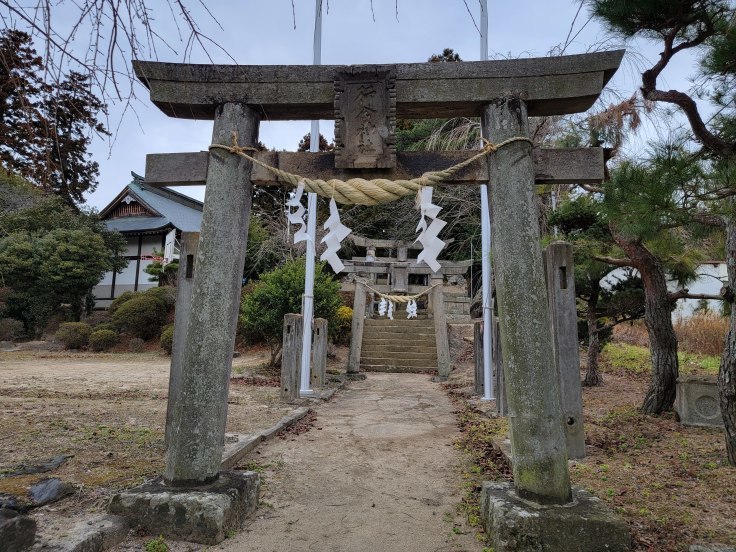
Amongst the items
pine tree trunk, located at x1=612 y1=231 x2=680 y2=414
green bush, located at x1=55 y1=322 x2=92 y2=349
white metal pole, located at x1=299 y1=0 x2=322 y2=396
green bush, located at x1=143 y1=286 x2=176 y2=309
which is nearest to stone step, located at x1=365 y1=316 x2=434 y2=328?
white metal pole, located at x1=299 y1=0 x2=322 y2=396

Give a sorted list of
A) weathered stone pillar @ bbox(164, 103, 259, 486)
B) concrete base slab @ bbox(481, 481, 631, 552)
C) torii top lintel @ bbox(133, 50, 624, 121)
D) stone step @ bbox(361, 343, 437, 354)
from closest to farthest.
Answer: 1. concrete base slab @ bbox(481, 481, 631, 552)
2. weathered stone pillar @ bbox(164, 103, 259, 486)
3. torii top lintel @ bbox(133, 50, 624, 121)
4. stone step @ bbox(361, 343, 437, 354)

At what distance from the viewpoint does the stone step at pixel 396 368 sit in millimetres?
13000

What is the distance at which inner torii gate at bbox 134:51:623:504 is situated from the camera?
295 centimetres

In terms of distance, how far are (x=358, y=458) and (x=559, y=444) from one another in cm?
259

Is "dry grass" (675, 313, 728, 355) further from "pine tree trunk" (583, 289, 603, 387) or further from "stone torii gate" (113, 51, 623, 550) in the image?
"stone torii gate" (113, 51, 623, 550)

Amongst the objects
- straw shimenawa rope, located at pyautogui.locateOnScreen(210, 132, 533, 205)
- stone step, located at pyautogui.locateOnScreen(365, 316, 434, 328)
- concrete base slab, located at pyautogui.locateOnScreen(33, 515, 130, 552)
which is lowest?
concrete base slab, located at pyautogui.locateOnScreen(33, 515, 130, 552)

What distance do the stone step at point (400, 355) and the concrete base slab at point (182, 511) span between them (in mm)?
10501

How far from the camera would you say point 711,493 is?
3471 mm

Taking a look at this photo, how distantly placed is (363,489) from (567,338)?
2.40 m

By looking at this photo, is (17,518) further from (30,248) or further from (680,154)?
(30,248)

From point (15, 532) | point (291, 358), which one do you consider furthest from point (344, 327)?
point (15, 532)

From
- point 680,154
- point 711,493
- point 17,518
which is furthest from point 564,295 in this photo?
point 17,518

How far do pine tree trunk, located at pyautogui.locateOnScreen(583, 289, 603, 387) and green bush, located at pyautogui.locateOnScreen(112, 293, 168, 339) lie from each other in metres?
15.1

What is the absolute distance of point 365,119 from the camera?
10.7 ft
